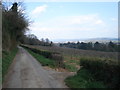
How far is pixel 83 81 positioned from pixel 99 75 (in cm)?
100

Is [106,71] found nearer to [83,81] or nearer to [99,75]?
[99,75]

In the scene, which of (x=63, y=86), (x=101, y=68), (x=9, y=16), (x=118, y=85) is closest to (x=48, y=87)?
(x=63, y=86)

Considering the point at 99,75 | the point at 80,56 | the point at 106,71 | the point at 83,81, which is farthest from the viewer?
the point at 80,56

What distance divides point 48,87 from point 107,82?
9.93ft

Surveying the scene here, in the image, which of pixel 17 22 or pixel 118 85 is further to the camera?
pixel 17 22

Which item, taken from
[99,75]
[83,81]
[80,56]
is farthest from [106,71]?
[80,56]

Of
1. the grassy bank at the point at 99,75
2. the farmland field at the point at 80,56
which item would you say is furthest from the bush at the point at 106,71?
the farmland field at the point at 80,56

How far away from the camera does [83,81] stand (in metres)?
10.9

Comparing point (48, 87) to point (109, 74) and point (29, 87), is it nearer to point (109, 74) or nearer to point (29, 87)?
point (29, 87)

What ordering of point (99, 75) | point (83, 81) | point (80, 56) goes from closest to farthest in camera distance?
1. point (99, 75)
2. point (83, 81)
3. point (80, 56)

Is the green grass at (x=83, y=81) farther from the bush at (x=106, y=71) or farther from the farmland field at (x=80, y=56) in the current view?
the farmland field at (x=80, y=56)

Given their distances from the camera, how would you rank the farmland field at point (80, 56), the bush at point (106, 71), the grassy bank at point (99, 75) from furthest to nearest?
the farmland field at point (80, 56) < the grassy bank at point (99, 75) < the bush at point (106, 71)

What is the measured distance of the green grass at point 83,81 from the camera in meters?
9.11

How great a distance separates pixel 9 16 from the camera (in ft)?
123
